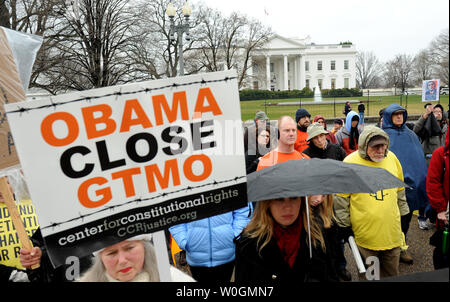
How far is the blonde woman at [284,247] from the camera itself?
74.9 inches

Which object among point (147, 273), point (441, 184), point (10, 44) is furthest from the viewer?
point (441, 184)

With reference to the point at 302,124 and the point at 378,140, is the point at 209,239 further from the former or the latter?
the point at 302,124

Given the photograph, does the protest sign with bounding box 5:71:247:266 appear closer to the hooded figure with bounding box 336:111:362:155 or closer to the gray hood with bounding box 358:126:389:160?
the gray hood with bounding box 358:126:389:160

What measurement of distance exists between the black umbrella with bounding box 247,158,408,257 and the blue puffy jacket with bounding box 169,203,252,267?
80cm

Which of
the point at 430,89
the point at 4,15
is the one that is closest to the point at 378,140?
the point at 430,89

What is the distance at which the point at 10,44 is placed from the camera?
73.8 inches

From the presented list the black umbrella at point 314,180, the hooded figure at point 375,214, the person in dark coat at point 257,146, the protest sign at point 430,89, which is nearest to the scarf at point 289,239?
the black umbrella at point 314,180

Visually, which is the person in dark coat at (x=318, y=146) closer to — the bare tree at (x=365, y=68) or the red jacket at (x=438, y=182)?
the red jacket at (x=438, y=182)

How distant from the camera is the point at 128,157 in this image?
5.04 ft

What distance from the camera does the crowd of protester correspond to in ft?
5.58

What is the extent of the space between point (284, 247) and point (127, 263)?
2.99ft
